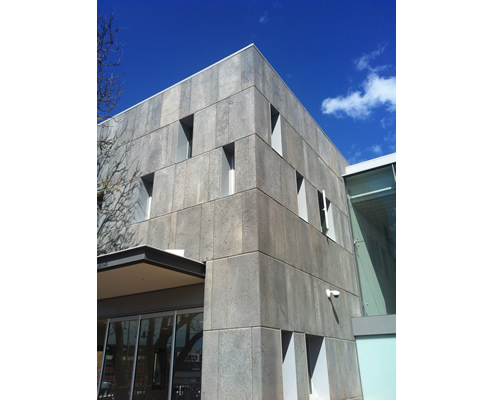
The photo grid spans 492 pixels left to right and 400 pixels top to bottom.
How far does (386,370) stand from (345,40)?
895cm

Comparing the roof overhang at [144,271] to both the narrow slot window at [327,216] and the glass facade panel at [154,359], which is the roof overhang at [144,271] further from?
the narrow slot window at [327,216]

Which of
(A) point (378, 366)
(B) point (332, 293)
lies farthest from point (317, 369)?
(A) point (378, 366)

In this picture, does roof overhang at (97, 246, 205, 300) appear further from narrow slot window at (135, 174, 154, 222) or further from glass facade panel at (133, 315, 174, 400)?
narrow slot window at (135, 174, 154, 222)

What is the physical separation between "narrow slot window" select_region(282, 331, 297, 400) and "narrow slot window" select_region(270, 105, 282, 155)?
14.4 ft

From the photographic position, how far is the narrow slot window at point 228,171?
26.0 feet

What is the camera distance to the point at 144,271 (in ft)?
22.0

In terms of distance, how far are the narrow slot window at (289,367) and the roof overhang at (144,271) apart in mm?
2113

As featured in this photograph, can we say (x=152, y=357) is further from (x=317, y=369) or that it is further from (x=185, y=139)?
(x=185, y=139)

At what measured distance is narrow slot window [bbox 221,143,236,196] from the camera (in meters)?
7.93

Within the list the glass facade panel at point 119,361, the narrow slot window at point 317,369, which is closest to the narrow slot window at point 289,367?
the narrow slot window at point 317,369

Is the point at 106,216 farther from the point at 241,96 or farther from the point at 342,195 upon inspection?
the point at 342,195

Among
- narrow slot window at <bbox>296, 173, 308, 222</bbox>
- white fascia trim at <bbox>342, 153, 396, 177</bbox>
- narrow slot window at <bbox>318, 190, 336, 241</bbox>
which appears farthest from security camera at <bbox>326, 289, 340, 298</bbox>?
white fascia trim at <bbox>342, 153, 396, 177</bbox>
